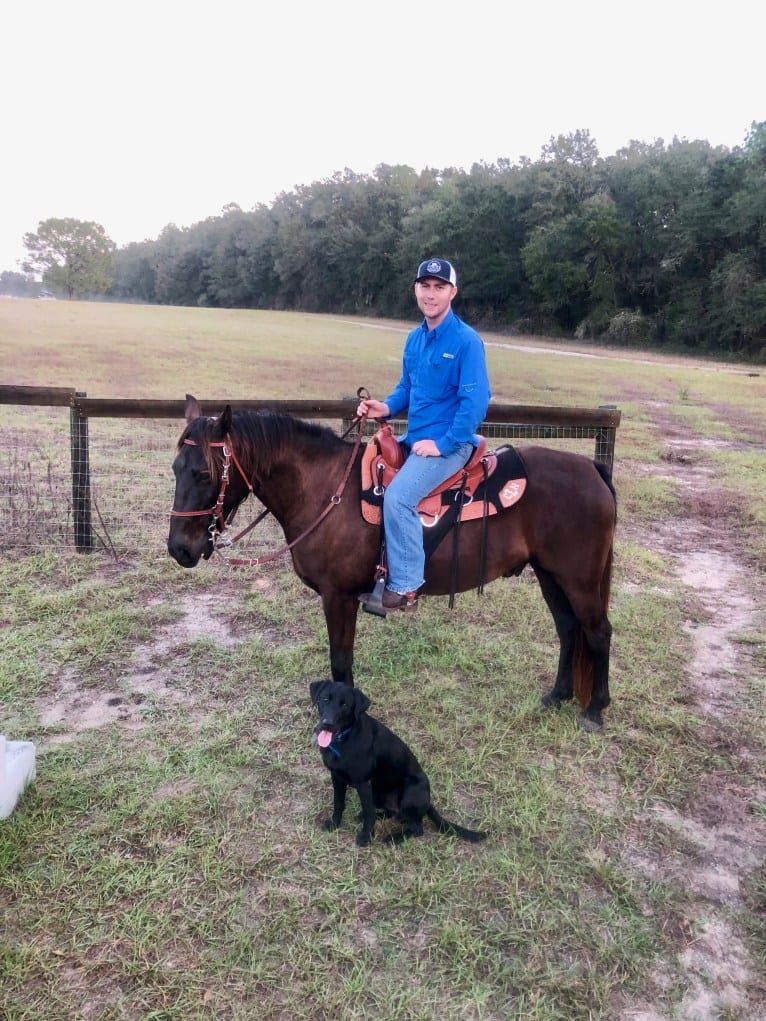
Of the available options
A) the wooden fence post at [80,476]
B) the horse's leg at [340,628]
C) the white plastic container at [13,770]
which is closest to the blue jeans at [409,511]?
the horse's leg at [340,628]

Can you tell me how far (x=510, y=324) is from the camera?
167 feet

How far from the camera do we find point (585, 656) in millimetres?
4203

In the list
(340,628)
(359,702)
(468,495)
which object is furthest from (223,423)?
(359,702)

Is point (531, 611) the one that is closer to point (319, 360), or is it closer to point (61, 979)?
point (61, 979)

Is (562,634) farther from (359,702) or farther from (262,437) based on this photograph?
(262,437)

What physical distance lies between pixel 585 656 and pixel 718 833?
1.23 metres

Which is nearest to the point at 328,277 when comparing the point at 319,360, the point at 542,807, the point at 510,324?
the point at 510,324

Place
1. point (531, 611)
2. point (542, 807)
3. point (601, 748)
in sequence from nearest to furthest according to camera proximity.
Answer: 1. point (542, 807)
2. point (601, 748)
3. point (531, 611)

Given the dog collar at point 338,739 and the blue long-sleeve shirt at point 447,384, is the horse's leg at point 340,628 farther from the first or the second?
the blue long-sleeve shirt at point 447,384

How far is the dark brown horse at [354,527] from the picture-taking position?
12.3ft

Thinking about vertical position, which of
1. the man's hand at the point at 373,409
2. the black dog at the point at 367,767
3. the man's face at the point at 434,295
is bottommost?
the black dog at the point at 367,767

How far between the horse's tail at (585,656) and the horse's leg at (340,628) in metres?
1.51

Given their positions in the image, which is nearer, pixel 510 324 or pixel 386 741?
pixel 386 741

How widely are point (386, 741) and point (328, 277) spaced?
72117mm
